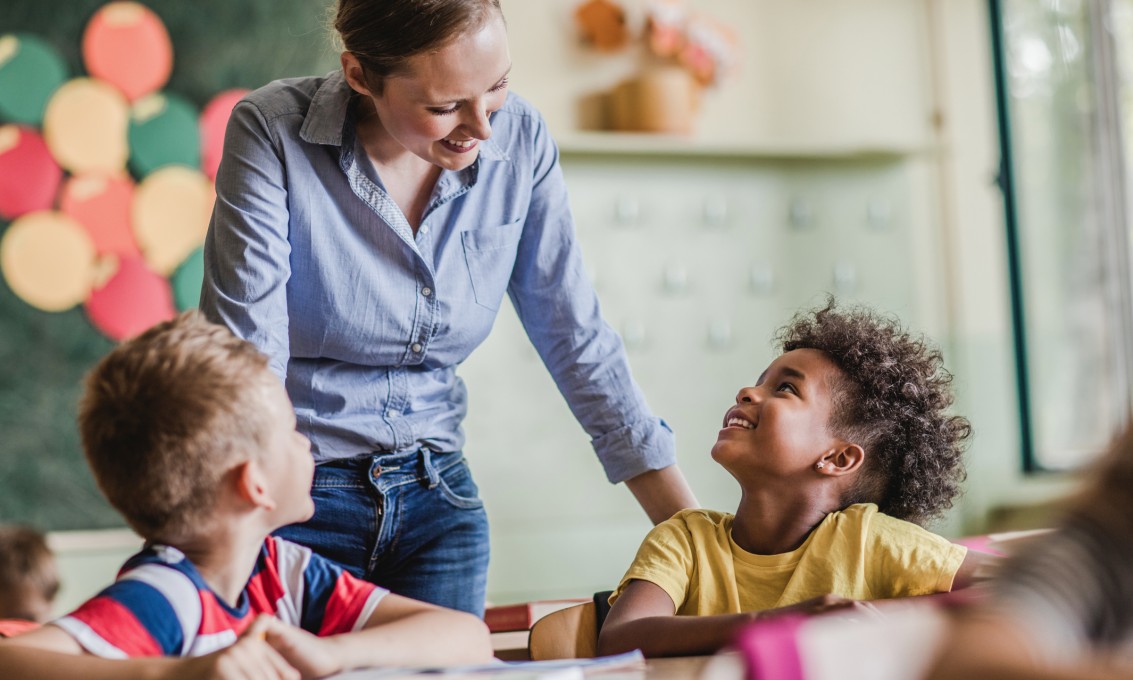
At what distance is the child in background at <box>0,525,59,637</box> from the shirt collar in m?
1.78

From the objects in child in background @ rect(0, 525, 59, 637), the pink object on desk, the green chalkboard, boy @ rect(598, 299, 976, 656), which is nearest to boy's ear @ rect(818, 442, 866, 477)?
boy @ rect(598, 299, 976, 656)

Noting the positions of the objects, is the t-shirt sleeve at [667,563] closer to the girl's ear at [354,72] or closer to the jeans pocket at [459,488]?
the jeans pocket at [459,488]

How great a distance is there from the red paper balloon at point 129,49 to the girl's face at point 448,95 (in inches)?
93.4

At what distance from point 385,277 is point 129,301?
2.28 meters

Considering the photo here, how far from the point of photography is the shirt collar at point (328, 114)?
60.1 inches

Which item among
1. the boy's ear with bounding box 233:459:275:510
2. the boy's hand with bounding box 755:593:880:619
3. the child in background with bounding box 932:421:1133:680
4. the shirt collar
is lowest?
the boy's hand with bounding box 755:593:880:619

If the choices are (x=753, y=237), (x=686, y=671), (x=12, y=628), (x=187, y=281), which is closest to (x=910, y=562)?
(x=686, y=671)

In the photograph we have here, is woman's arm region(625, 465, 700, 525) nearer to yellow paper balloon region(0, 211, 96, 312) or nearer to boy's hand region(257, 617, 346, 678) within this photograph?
boy's hand region(257, 617, 346, 678)

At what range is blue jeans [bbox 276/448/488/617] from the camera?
1543 mm

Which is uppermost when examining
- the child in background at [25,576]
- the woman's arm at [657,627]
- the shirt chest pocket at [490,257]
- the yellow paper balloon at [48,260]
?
the yellow paper balloon at [48,260]

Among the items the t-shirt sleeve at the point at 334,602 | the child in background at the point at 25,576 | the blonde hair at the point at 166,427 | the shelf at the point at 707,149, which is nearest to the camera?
the blonde hair at the point at 166,427

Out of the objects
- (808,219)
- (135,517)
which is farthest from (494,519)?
(135,517)

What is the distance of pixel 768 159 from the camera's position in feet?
14.2

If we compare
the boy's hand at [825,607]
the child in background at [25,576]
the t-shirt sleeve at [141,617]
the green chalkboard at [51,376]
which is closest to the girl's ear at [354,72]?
the t-shirt sleeve at [141,617]
